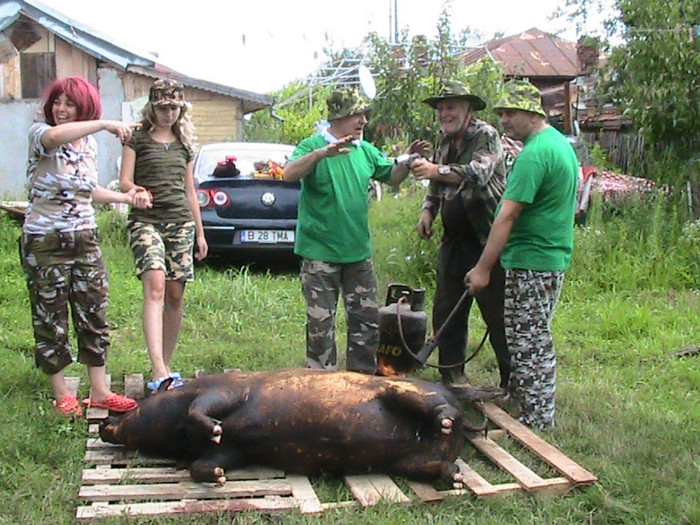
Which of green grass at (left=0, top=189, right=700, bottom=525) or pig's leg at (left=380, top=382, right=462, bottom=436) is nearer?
green grass at (left=0, top=189, right=700, bottom=525)

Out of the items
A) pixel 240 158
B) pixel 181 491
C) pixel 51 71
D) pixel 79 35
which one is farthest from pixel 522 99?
pixel 51 71

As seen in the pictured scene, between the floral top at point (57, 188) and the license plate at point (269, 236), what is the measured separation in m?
4.55

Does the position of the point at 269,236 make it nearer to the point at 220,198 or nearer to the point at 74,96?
the point at 220,198

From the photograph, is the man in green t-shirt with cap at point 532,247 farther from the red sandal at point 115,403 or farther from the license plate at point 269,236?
the license plate at point 269,236

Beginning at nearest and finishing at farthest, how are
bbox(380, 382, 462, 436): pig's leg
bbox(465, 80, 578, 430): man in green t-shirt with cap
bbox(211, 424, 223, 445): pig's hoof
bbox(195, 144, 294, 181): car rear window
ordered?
bbox(211, 424, 223, 445): pig's hoof, bbox(380, 382, 462, 436): pig's leg, bbox(465, 80, 578, 430): man in green t-shirt with cap, bbox(195, 144, 294, 181): car rear window

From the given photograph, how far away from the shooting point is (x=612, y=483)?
391 centimetres

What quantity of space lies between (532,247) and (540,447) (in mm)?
1078

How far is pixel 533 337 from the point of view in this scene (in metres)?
4.69

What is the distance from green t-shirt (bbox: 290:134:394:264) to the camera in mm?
5031

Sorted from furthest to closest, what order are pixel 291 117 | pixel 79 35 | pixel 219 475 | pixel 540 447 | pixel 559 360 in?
pixel 291 117, pixel 79 35, pixel 559 360, pixel 540 447, pixel 219 475

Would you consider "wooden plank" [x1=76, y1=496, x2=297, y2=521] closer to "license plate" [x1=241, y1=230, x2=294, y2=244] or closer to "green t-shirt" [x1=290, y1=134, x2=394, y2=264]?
"green t-shirt" [x1=290, y1=134, x2=394, y2=264]

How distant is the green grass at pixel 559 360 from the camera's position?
12.0ft

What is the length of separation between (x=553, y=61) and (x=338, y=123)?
2863cm

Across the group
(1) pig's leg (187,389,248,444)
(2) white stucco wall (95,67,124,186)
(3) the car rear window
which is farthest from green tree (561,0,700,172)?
(2) white stucco wall (95,67,124,186)
